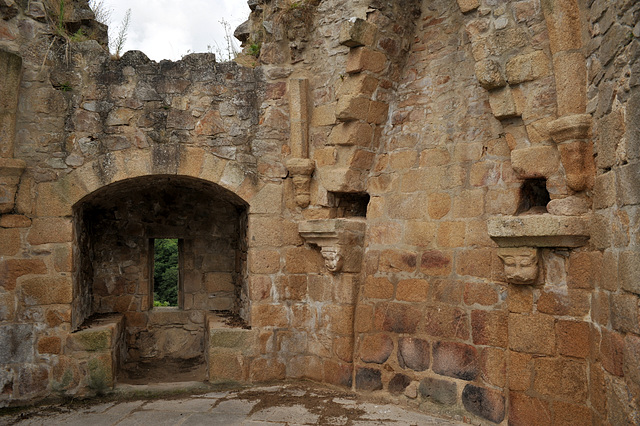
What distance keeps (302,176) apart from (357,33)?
141cm

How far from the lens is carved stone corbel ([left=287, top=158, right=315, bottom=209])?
495 cm

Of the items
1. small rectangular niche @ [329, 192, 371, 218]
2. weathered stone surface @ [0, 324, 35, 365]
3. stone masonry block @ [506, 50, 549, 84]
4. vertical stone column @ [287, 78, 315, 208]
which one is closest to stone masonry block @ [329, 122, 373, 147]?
vertical stone column @ [287, 78, 315, 208]

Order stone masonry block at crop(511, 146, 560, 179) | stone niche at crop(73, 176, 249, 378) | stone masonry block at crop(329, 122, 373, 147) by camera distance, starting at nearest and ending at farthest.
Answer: stone masonry block at crop(511, 146, 560, 179) < stone masonry block at crop(329, 122, 373, 147) < stone niche at crop(73, 176, 249, 378)

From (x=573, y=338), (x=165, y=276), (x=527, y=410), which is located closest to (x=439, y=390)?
(x=527, y=410)

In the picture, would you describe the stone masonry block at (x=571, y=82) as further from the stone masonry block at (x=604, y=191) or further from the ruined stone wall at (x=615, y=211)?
the stone masonry block at (x=604, y=191)

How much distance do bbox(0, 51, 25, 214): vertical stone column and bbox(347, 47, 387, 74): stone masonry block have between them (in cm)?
297

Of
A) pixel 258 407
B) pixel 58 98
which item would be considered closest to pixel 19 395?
pixel 258 407

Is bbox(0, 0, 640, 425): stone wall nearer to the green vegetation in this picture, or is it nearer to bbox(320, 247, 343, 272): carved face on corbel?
bbox(320, 247, 343, 272): carved face on corbel

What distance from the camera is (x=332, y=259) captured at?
4738mm

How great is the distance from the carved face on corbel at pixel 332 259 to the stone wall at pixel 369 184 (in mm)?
20

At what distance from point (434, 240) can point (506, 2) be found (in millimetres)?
1874

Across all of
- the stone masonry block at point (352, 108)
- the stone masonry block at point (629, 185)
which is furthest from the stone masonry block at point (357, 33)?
the stone masonry block at point (629, 185)

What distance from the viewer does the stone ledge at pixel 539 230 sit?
3207 millimetres

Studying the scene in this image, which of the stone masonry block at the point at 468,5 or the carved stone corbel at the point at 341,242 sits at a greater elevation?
the stone masonry block at the point at 468,5
